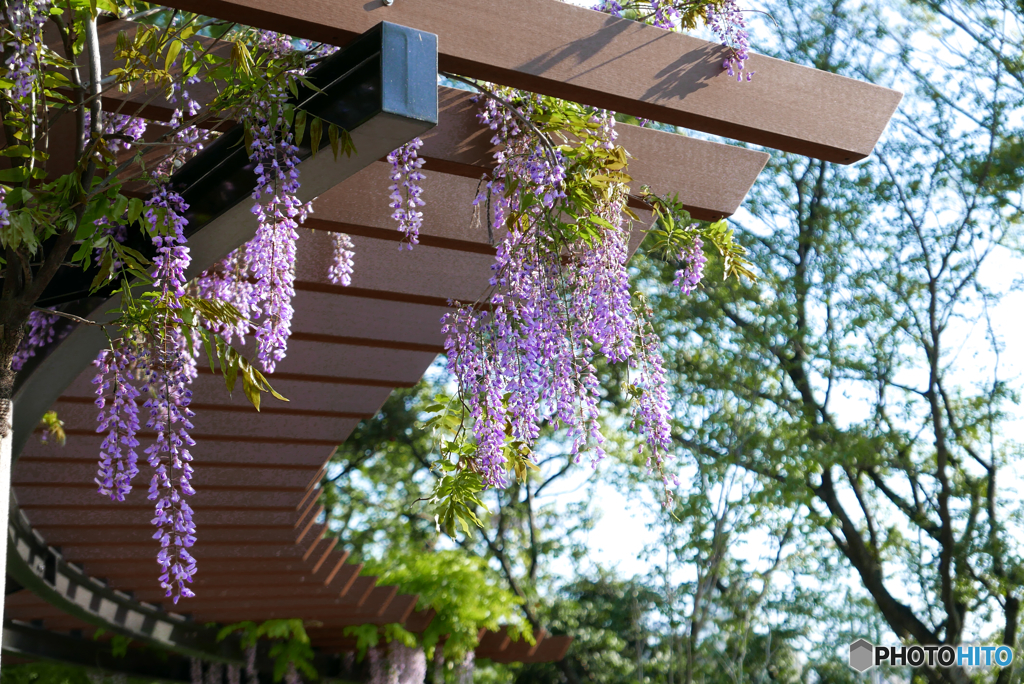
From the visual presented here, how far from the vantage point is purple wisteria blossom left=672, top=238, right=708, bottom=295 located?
2.58 metres

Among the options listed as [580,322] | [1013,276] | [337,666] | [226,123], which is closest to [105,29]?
[226,123]

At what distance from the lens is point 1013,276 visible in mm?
8617

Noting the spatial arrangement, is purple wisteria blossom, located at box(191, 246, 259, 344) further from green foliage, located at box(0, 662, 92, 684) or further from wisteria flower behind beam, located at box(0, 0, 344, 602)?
green foliage, located at box(0, 662, 92, 684)

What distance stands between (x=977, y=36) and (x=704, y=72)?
26.3 ft

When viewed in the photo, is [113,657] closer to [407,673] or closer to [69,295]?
[407,673]

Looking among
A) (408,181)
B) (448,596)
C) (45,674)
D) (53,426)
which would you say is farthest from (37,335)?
(45,674)

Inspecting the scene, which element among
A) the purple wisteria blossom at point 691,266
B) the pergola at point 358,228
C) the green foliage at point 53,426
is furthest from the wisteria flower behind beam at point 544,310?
the green foliage at point 53,426

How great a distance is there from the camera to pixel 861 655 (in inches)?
383

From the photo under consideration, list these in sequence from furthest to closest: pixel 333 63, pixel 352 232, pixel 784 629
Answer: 1. pixel 784 629
2. pixel 352 232
3. pixel 333 63

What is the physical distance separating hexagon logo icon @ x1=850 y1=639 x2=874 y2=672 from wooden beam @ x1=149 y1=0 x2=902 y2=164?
8.40 meters

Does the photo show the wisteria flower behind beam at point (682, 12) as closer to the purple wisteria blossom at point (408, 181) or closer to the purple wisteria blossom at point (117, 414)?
the purple wisteria blossom at point (408, 181)

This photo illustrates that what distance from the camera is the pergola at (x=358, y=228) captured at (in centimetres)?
168

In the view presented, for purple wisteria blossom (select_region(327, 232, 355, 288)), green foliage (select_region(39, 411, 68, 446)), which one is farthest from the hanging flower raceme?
green foliage (select_region(39, 411, 68, 446))

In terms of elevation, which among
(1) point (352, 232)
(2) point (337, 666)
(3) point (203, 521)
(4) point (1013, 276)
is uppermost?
(4) point (1013, 276)
